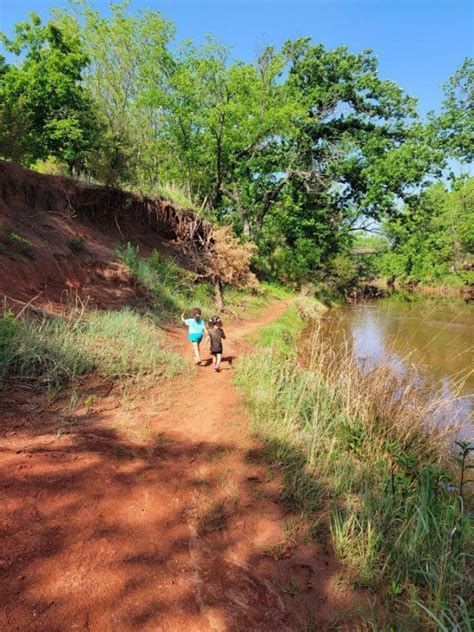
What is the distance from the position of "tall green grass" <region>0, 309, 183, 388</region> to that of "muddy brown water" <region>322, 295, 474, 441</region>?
425cm

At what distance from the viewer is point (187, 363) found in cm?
777

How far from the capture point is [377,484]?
4199mm

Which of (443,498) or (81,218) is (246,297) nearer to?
(81,218)

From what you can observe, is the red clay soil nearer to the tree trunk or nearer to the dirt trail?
the tree trunk

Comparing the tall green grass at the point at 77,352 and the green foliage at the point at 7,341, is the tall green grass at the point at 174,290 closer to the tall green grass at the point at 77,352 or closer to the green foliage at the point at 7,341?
the tall green grass at the point at 77,352

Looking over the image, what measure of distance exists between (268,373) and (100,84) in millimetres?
→ 26215

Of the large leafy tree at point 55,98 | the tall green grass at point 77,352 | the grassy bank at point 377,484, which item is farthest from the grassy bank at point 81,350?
the large leafy tree at point 55,98

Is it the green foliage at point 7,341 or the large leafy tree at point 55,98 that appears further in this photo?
the large leafy tree at point 55,98

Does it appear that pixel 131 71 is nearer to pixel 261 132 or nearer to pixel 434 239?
pixel 261 132

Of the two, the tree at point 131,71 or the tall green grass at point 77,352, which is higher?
the tree at point 131,71

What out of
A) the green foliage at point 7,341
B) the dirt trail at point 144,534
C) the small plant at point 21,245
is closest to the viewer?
the dirt trail at point 144,534

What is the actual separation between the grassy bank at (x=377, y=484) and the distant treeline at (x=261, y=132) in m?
14.8

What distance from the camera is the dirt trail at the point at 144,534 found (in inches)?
106

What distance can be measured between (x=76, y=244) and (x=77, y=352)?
7162 mm
